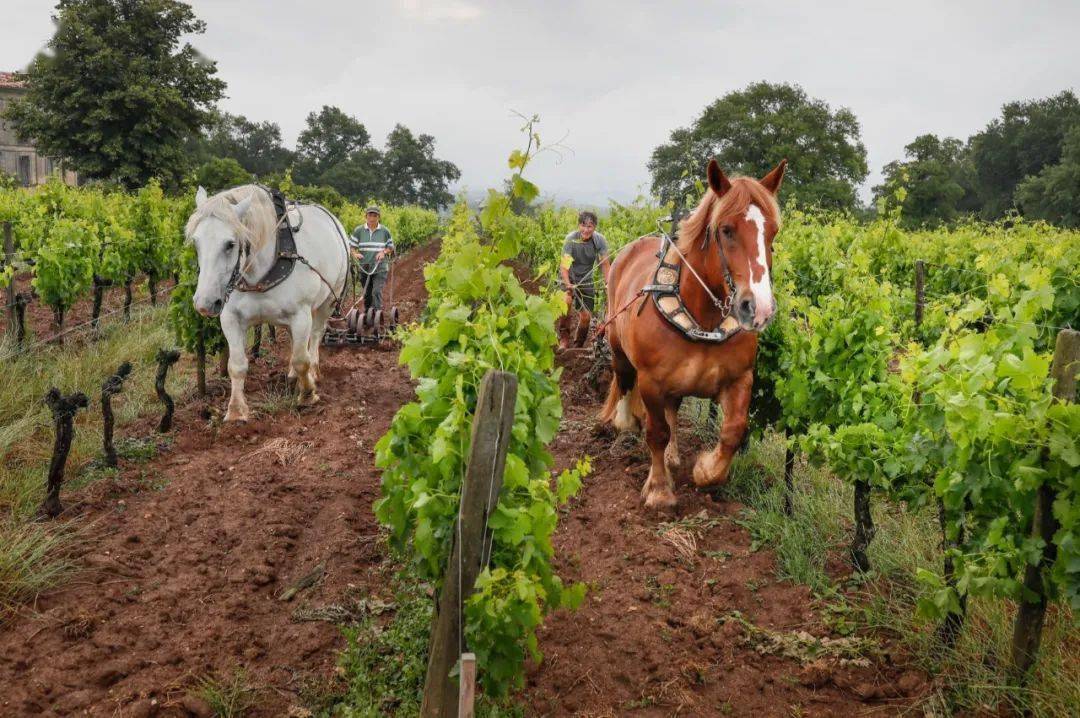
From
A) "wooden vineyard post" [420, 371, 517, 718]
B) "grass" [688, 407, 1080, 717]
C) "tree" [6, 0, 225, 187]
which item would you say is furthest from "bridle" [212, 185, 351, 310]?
"tree" [6, 0, 225, 187]

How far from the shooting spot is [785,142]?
44.5m

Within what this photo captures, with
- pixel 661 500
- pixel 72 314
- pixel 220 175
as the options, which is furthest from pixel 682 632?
pixel 220 175

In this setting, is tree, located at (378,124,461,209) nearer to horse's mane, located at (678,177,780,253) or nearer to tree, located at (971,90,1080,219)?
tree, located at (971,90,1080,219)

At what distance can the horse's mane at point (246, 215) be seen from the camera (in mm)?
5594

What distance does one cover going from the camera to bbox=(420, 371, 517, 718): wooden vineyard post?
2293 mm

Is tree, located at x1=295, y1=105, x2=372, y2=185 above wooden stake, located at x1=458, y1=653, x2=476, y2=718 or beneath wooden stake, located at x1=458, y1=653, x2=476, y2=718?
above

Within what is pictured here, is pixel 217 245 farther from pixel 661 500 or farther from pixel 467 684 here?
pixel 467 684

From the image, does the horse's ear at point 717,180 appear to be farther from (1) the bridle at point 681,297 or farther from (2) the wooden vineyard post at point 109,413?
(2) the wooden vineyard post at point 109,413

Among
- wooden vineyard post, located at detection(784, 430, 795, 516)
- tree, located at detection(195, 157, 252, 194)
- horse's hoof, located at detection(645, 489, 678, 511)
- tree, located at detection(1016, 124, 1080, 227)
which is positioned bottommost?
horse's hoof, located at detection(645, 489, 678, 511)

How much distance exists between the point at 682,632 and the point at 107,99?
35.3m

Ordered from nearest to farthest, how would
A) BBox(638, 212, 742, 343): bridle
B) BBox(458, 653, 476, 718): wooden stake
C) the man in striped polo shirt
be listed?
BBox(458, 653, 476, 718): wooden stake → BBox(638, 212, 742, 343): bridle → the man in striped polo shirt

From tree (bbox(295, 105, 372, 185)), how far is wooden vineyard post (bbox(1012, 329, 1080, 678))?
81960mm

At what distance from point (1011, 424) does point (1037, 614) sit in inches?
33.4

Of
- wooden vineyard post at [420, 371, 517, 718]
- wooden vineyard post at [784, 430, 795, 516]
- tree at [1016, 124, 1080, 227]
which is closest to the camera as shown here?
wooden vineyard post at [420, 371, 517, 718]
